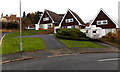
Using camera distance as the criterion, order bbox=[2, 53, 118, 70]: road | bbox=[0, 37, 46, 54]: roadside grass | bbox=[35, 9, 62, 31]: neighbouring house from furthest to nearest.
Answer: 1. bbox=[35, 9, 62, 31]: neighbouring house
2. bbox=[0, 37, 46, 54]: roadside grass
3. bbox=[2, 53, 118, 70]: road

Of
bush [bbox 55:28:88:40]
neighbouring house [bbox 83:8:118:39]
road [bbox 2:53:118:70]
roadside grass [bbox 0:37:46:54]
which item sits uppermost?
neighbouring house [bbox 83:8:118:39]

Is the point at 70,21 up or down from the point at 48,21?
down

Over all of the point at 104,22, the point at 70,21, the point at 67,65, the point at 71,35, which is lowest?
the point at 67,65

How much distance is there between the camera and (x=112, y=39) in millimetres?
24750

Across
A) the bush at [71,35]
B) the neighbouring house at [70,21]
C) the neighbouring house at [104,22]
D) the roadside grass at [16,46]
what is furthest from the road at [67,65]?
the neighbouring house at [70,21]

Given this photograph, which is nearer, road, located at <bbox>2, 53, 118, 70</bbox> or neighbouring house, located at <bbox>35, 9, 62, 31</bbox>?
road, located at <bbox>2, 53, 118, 70</bbox>

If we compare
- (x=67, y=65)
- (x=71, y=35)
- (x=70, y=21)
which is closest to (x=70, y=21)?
(x=70, y=21)

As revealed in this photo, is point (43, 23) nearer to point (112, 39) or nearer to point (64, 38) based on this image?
point (64, 38)

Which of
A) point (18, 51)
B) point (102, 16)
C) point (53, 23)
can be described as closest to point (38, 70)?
point (18, 51)

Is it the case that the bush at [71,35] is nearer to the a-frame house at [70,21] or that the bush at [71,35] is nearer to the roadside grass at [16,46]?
the roadside grass at [16,46]

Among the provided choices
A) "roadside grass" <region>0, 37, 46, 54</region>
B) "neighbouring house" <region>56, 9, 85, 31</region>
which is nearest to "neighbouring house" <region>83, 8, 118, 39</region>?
"neighbouring house" <region>56, 9, 85, 31</region>

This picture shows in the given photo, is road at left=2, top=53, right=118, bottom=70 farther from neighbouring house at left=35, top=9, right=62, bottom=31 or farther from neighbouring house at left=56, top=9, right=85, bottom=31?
neighbouring house at left=35, top=9, right=62, bottom=31

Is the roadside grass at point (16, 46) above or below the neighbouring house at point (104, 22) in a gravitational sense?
below

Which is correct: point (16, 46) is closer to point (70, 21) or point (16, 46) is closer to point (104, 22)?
point (70, 21)
